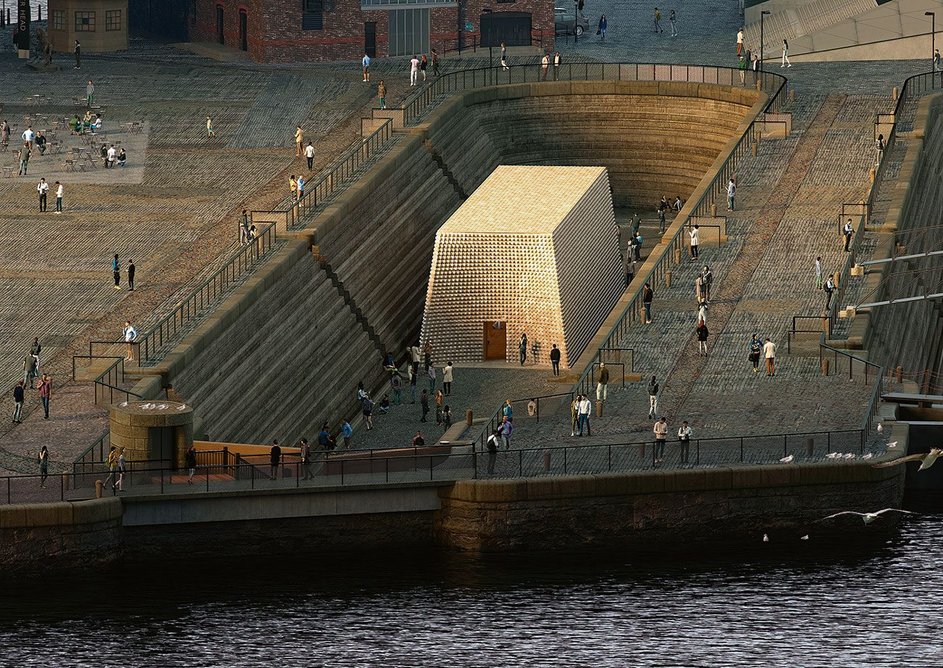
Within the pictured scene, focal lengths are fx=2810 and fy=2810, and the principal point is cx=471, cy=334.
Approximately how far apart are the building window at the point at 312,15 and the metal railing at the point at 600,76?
955 centimetres

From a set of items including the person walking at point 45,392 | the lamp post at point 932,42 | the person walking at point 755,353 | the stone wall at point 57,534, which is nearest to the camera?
the stone wall at point 57,534

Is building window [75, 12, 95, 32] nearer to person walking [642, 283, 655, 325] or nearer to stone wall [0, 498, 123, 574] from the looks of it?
person walking [642, 283, 655, 325]

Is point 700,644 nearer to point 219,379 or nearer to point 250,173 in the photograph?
point 219,379

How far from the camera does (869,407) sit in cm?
9331

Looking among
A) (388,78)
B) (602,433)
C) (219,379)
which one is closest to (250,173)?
(388,78)

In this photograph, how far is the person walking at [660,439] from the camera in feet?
294

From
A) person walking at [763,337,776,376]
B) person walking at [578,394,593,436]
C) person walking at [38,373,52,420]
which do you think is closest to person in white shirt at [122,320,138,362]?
person walking at [38,373,52,420]

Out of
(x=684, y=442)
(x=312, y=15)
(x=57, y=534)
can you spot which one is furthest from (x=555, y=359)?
(x=312, y=15)

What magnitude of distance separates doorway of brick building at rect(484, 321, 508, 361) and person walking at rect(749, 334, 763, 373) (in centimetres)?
1523

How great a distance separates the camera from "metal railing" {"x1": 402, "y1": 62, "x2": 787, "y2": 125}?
134875mm

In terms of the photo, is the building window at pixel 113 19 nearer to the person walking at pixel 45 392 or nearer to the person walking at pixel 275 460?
the person walking at pixel 45 392

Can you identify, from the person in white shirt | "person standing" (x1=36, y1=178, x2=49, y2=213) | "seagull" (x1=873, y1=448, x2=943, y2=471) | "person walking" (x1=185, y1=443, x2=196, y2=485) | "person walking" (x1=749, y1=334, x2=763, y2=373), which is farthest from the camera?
"person standing" (x1=36, y1=178, x2=49, y2=213)

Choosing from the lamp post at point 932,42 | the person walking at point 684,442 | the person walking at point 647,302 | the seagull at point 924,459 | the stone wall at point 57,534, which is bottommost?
the stone wall at point 57,534

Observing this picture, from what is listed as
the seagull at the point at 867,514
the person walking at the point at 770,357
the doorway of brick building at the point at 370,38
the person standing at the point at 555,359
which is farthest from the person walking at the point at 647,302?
the doorway of brick building at the point at 370,38
